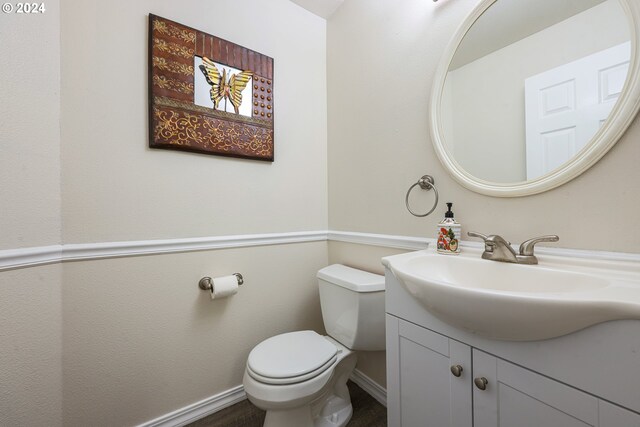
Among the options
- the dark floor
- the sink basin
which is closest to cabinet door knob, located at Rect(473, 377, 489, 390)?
the sink basin

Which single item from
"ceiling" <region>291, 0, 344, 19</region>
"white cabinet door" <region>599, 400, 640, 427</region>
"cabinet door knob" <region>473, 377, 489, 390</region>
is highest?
"ceiling" <region>291, 0, 344, 19</region>

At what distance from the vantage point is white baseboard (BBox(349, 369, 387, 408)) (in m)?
1.37

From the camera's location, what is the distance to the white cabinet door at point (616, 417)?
18.1 inches

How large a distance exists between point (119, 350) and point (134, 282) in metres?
0.29

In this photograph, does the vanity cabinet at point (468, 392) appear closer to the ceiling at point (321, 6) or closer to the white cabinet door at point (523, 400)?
the white cabinet door at point (523, 400)

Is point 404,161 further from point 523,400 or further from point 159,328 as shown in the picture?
point 159,328

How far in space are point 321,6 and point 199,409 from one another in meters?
2.42

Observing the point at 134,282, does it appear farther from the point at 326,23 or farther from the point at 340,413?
the point at 326,23

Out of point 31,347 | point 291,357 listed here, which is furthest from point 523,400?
point 31,347

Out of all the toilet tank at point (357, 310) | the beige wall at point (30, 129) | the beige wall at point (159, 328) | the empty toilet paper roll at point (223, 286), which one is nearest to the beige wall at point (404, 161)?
the toilet tank at point (357, 310)

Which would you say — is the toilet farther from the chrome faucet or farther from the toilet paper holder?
the chrome faucet

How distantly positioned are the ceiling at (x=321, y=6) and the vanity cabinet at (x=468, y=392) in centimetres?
185

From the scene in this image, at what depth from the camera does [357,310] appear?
1179 millimetres

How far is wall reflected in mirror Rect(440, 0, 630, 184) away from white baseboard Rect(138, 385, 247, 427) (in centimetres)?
161
